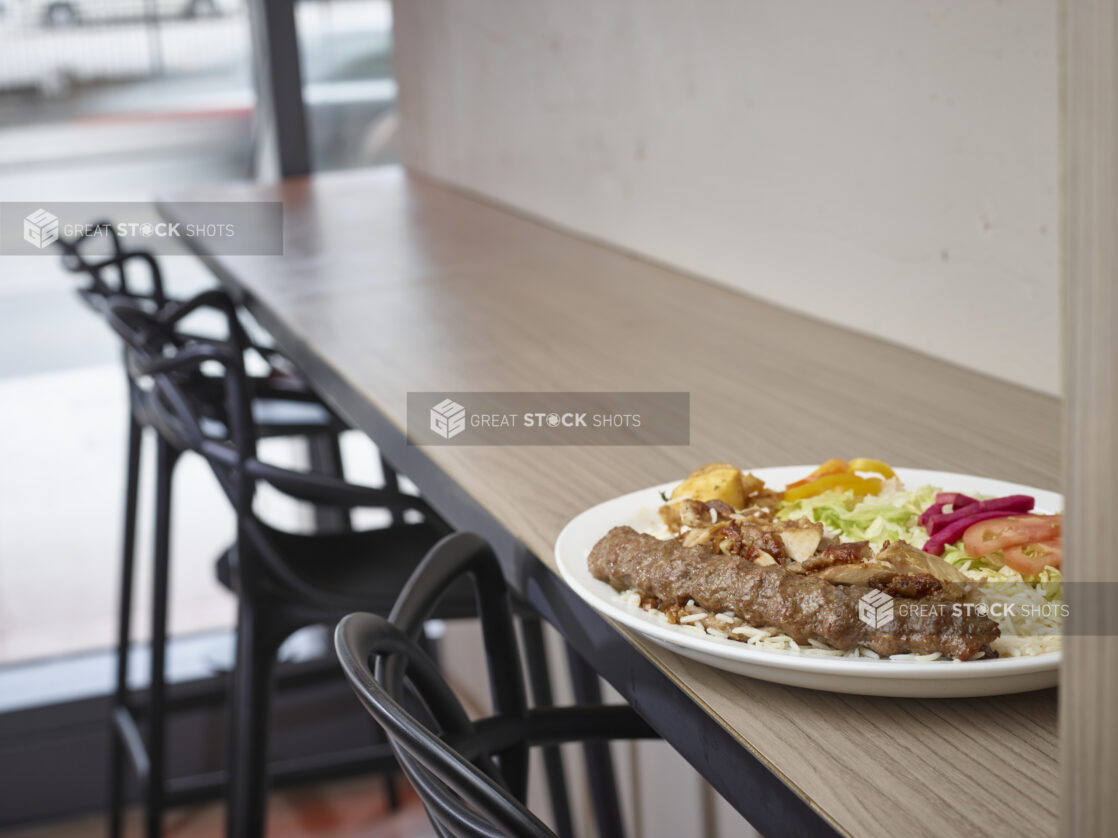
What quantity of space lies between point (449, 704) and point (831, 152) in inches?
35.0

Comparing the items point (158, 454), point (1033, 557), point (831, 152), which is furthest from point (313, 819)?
point (1033, 557)

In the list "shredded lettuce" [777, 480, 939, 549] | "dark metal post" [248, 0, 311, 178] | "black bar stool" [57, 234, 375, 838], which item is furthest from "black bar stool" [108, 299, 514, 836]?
"dark metal post" [248, 0, 311, 178]

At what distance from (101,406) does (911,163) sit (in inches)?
80.1

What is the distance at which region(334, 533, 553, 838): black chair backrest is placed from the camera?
504 mm

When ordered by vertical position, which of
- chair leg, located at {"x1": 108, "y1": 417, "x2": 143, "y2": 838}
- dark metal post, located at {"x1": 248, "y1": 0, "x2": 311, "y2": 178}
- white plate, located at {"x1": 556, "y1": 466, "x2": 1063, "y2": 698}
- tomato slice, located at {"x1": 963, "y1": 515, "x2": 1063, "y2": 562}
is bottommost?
chair leg, located at {"x1": 108, "y1": 417, "x2": 143, "y2": 838}

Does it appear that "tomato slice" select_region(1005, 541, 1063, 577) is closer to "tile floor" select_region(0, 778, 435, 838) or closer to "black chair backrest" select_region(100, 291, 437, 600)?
"black chair backrest" select_region(100, 291, 437, 600)

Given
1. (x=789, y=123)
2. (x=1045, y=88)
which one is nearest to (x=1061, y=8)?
(x=1045, y=88)

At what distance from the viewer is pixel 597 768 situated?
148cm

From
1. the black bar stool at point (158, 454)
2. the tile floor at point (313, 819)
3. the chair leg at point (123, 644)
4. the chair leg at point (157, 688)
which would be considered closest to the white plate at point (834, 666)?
the black bar stool at point (158, 454)

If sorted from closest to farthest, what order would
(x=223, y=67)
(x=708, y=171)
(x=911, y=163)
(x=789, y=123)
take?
(x=911, y=163)
(x=789, y=123)
(x=708, y=171)
(x=223, y=67)

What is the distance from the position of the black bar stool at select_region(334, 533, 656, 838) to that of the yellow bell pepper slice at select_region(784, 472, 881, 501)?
21 cm

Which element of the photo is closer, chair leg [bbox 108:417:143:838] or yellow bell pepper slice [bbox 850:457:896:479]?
yellow bell pepper slice [bbox 850:457:896:479]

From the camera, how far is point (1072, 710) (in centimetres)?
35

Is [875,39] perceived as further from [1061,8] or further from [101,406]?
[101,406]
